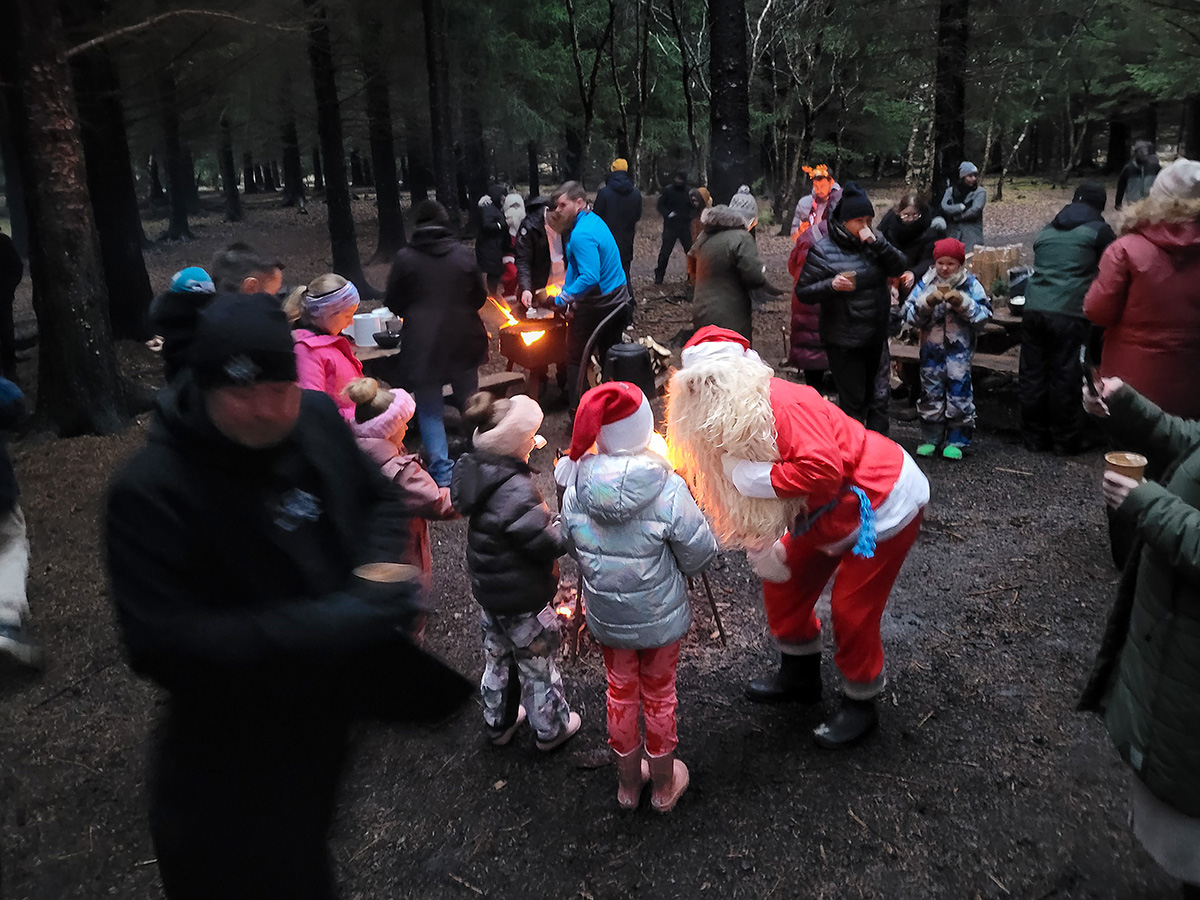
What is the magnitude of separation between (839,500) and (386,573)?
194 cm

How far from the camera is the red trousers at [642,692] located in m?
3.29

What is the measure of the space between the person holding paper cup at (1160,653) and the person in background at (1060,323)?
14.3ft

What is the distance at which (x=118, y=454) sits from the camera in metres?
7.68

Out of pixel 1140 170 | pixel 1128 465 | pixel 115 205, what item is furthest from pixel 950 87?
pixel 1128 465

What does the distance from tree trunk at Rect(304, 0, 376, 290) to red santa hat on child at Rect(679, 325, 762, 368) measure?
40.2 feet

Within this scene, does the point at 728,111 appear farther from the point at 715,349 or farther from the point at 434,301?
the point at 715,349

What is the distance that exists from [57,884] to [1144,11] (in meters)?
15.4

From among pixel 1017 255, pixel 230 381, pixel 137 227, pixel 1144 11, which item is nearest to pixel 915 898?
pixel 230 381

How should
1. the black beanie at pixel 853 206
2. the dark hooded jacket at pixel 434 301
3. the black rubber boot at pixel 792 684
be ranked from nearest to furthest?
the black rubber boot at pixel 792 684 → the black beanie at pixel 853 206 → the dark hooded jacket at pixel 434 301

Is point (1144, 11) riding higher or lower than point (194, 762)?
higher

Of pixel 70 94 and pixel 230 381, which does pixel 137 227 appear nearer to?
pixel 70 94

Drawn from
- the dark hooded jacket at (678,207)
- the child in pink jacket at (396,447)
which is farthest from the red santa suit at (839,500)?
the dark hooded jacket at (678,207)

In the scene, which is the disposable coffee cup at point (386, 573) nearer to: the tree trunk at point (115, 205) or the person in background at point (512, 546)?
the person in background at point (512, 546)

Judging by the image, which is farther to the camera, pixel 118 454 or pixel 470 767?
pixel 118 454
